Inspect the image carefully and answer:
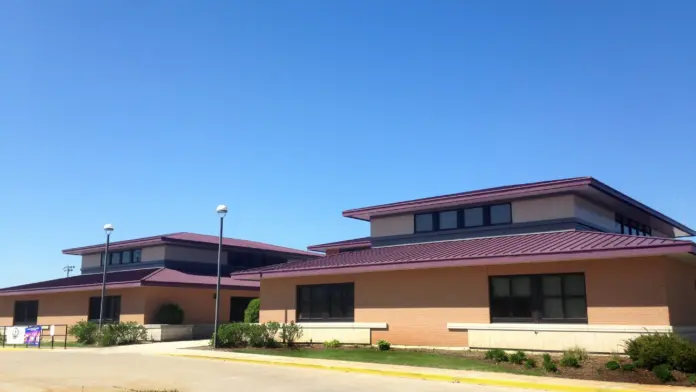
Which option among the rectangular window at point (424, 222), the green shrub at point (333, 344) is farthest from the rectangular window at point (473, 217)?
the green shrub at point (333, 344)

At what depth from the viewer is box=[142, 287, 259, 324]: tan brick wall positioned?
33.9 meters

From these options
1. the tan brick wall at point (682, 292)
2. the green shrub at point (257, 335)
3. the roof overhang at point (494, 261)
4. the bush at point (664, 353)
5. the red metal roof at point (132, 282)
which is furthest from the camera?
the red metal roof at point (132, 282)

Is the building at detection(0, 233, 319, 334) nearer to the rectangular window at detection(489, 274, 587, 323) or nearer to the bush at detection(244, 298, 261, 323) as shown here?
the bush at detection(244, 298, 261, 323)

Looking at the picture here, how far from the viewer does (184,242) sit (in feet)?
128

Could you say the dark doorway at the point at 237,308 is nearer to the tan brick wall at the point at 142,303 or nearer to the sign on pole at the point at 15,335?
the tan brick wall at the point at 142,303

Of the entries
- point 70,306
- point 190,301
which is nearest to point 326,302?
point 190,301

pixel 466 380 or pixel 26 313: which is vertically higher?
pixel 26 313

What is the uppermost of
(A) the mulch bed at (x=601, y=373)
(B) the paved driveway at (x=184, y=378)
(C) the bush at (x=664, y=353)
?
(C) the bush at (x=664, y=353)

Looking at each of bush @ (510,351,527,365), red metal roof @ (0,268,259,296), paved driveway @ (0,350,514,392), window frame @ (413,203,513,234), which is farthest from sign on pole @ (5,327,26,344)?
bush @ (510,351,527,365)

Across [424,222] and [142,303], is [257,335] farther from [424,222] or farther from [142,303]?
[142,303]

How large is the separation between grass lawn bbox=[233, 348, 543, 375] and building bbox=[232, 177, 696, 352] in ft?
5.72

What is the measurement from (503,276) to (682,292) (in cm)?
574

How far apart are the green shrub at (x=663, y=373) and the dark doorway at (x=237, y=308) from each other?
2759 centimetres

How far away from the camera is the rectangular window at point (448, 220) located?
2678cm
